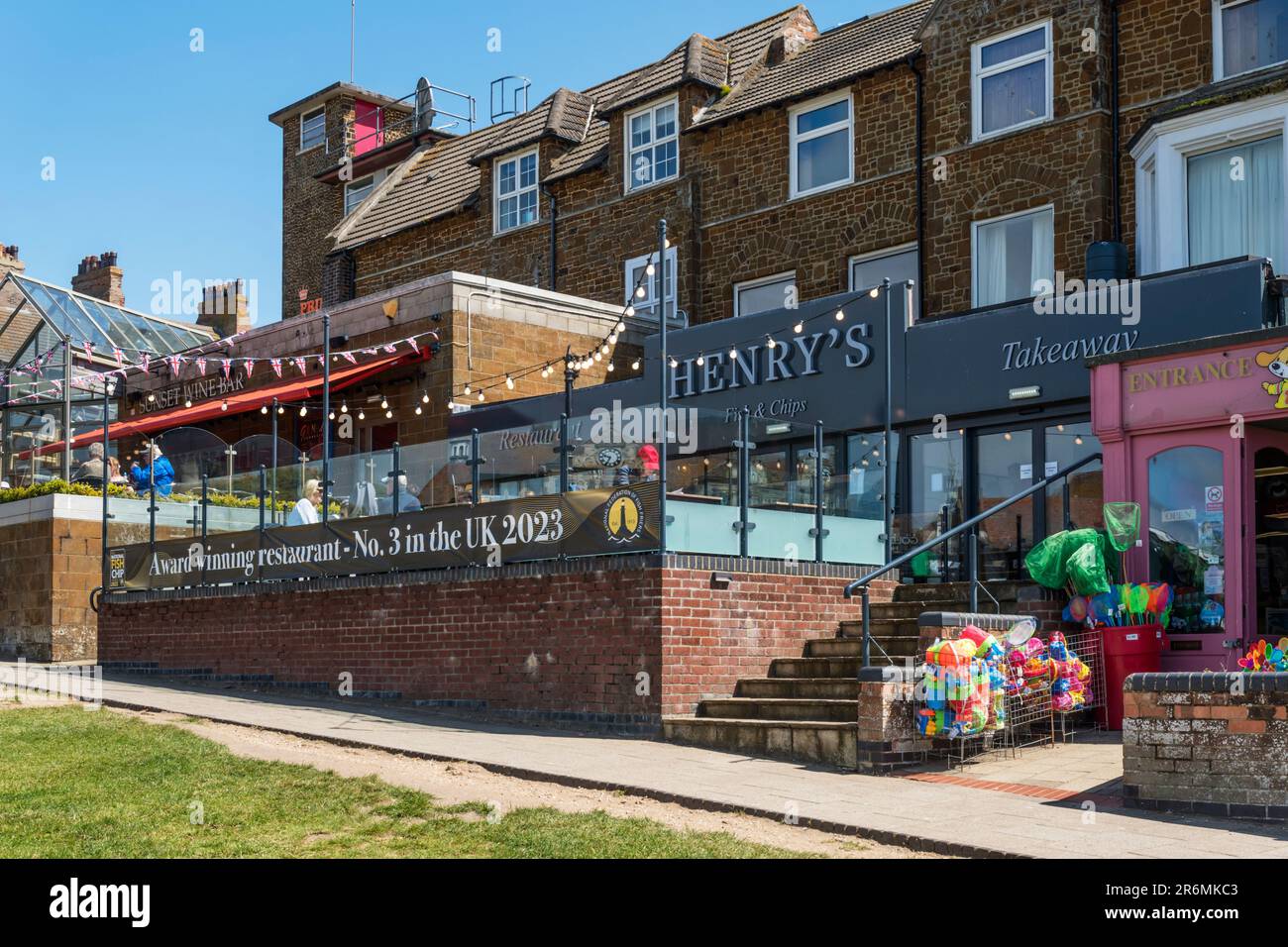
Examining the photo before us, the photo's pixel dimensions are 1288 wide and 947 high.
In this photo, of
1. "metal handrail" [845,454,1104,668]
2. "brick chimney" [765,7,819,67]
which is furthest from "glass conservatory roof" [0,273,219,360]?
"metal handrail" [845,454,1104,668]

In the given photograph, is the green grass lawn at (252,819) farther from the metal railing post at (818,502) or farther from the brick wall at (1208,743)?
the metal railing post at (818,502)

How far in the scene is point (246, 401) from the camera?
87.0 feet

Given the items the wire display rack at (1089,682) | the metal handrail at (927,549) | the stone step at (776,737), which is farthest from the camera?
the wire display rack at (1089,682)

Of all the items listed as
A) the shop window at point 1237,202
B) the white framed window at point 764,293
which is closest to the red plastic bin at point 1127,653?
the shop window at point 1237,202

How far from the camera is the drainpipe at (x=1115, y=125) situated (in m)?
19.5

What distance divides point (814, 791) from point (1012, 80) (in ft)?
44.3

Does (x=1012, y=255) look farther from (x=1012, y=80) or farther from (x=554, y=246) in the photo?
(x=554, y=246)

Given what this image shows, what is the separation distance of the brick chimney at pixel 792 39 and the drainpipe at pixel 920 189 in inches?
187

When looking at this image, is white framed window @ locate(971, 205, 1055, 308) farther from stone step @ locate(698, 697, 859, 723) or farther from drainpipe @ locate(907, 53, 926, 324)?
stone step @ locate(698, 697, 859, 723)

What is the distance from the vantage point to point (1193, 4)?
19219mm

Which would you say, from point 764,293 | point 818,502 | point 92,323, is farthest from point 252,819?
point 92,323

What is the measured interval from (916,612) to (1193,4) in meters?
9.68
